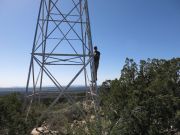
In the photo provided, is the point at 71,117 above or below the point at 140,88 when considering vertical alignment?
below

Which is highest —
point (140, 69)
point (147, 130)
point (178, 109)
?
point (140, 69)

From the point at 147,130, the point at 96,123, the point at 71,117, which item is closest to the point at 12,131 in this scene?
the point at 96,123

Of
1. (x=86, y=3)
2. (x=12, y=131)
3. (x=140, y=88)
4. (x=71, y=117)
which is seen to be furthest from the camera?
(x=71, y=117)

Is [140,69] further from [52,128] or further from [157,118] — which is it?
[52,128]

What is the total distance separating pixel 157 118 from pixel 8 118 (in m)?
5.19

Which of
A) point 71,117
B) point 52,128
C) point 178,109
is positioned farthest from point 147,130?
point 71,117

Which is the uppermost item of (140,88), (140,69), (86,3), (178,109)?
(86,3)

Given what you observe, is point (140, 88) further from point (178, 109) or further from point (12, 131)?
point (12, 131)

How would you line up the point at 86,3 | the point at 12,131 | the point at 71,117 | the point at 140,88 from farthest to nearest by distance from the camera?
the point at 71,117 < the point at 140,88 < the point at 86,3 < the point at 12,131

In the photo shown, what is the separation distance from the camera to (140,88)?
A: 471 inches

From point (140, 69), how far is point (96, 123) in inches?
141

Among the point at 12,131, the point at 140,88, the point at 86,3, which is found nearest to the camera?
the point at 12,131

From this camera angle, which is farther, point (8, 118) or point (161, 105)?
point (161, 105)

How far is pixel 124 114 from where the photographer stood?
1121 cm
